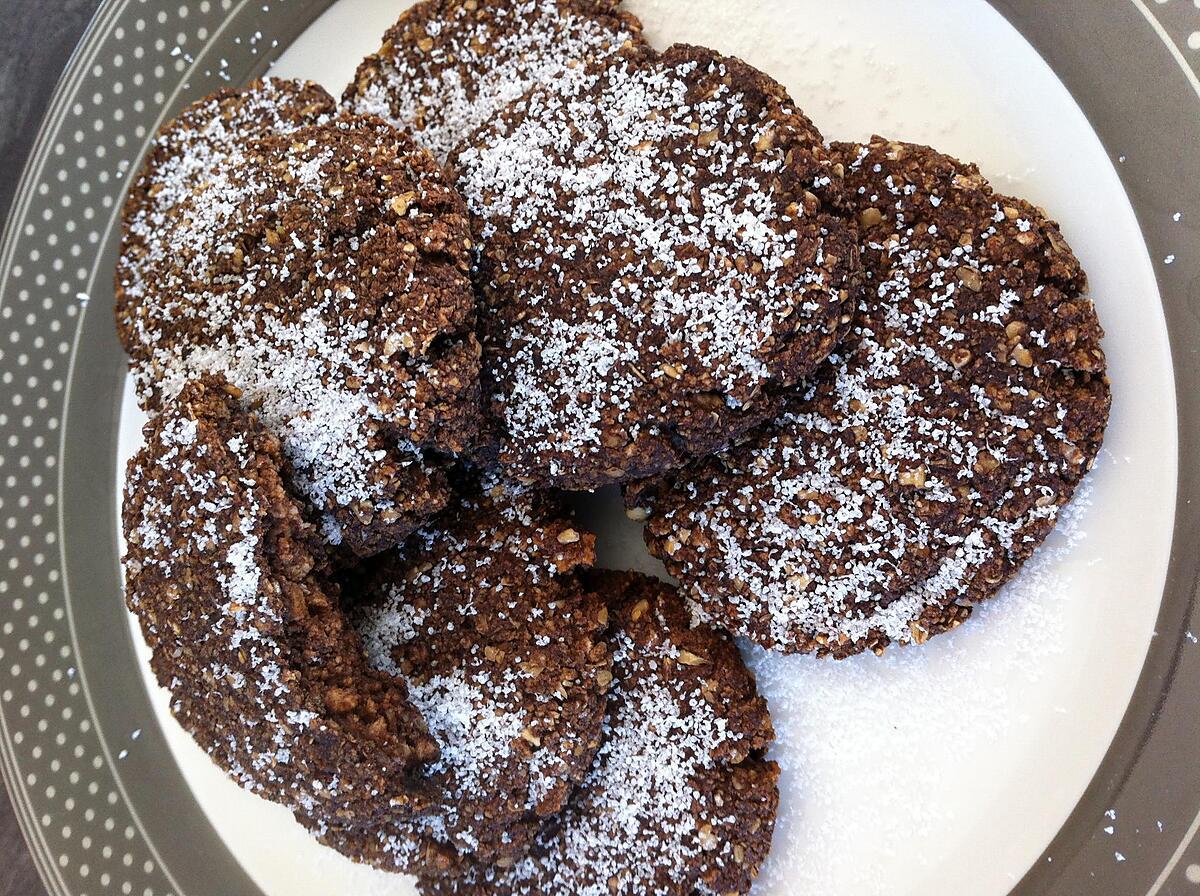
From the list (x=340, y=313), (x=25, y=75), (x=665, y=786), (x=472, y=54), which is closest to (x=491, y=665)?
(x=665, y=786)

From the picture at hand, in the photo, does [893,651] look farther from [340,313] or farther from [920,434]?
[340,313]

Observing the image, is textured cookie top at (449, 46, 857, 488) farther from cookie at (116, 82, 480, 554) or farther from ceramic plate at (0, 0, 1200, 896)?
ceramic plate at (0, 0, 1200, 896)

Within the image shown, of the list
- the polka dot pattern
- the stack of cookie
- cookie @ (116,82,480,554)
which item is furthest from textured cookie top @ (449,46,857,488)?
the polka dot pattern

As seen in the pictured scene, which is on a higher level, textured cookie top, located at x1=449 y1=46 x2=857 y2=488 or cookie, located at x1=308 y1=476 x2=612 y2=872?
textured cookie top, located at x1=449 y1=46 x2=857 y2=488

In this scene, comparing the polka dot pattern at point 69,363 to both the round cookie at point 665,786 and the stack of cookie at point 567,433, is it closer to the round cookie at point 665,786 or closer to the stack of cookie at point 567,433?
the stack of cookie at point 567,433

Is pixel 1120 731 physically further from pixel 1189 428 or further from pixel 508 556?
pixel 508 556
